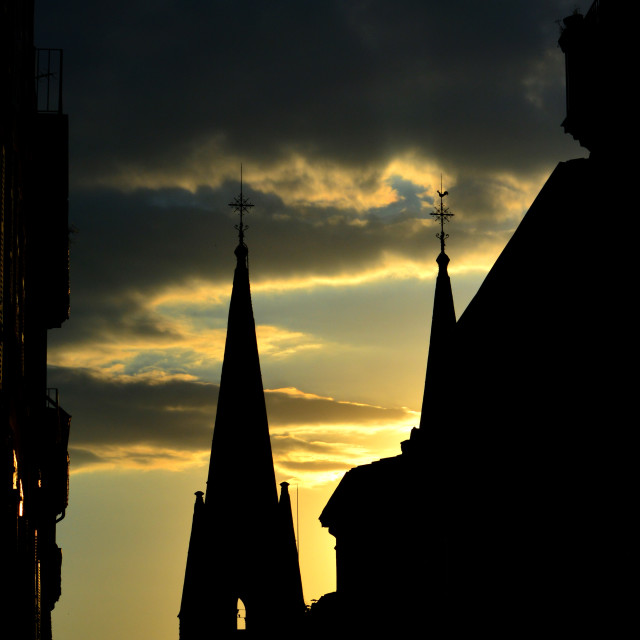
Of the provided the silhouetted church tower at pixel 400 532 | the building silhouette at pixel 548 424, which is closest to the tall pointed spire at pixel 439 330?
the silhouetted church tower at pixel 400 532

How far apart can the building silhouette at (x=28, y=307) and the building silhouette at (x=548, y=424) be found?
860 cm

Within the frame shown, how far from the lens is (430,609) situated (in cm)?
3469

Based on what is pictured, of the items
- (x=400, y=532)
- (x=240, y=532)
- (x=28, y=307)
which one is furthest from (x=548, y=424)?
(x=240, y=532)

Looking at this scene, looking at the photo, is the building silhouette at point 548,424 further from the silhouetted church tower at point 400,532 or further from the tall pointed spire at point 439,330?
the tall pointed spire at point 439,330

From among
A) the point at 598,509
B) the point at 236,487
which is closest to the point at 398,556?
the point at 236,487

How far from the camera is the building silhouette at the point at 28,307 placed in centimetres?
1388

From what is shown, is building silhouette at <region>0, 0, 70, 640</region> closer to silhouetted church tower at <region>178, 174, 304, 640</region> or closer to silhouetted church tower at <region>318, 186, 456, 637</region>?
silhouetted church tower at <region>318, 186, 456, 637</region>

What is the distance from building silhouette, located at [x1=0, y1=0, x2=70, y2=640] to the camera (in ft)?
45.5

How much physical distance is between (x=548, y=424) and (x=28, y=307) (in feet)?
32.8

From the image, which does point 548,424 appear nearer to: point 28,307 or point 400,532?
point 28,307

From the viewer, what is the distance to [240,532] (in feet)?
195

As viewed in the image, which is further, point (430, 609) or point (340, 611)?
point (340, 611)

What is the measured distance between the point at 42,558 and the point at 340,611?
18614 millimetres

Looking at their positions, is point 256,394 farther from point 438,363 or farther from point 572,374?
point 572,374
